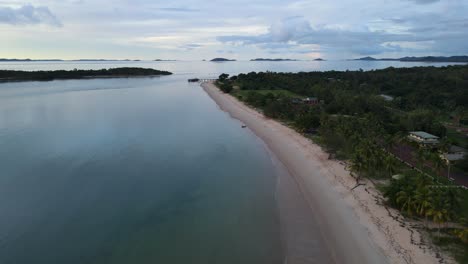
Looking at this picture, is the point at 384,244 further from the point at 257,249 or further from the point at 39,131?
the point at 39,131

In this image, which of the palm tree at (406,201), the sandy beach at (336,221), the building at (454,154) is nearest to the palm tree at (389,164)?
the sandy beach at (336,221)

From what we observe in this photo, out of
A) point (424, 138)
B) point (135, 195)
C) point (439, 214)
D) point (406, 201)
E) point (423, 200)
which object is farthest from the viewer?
point (424, 138)

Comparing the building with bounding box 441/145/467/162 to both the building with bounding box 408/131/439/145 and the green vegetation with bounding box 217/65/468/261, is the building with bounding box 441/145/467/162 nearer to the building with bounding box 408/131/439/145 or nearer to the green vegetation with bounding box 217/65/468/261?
the green vegetation with bounding box 217/65/468/261

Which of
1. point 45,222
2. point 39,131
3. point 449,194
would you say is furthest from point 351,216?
point 39,131

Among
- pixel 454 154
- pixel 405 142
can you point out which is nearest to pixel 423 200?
pixel 454 154

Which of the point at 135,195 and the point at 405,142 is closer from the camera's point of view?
the point at 135,195

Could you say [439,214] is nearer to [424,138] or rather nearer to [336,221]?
[336,221]

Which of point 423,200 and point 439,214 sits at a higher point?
point 423,200

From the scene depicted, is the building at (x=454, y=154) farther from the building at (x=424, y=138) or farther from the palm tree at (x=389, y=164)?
the palm tree at (x=389, y=164)

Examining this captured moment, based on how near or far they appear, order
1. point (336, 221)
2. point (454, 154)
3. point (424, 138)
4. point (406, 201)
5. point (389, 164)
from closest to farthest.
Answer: point (406, 201) < point (336, 221) < point (389, 164) < point (454, 154) < point (424, 138)

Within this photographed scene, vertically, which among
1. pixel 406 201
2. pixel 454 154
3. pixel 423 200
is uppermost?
pixel 423 200
